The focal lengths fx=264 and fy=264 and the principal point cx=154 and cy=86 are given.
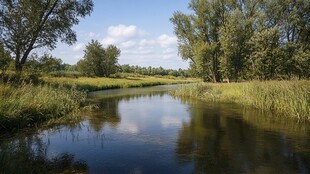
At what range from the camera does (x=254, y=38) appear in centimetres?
3681

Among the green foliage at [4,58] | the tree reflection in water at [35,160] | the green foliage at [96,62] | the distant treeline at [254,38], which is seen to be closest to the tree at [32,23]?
the green foliage at [4,58]

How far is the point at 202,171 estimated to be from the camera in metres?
8.06

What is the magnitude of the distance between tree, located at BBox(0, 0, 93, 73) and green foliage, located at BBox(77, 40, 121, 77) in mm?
45076

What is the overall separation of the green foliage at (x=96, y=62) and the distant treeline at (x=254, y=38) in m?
34.9

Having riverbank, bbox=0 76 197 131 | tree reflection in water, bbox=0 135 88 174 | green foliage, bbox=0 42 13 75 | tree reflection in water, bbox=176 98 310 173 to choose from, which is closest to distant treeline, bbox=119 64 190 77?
green foliage, bbox=0 42 13 75

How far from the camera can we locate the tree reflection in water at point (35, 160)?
6.75 metres

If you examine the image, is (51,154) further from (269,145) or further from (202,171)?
(269,145)

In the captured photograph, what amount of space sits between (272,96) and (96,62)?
5949 cm

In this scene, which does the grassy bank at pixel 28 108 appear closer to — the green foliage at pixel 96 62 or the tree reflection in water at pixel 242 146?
the tree reflection in water at pixel 242 146

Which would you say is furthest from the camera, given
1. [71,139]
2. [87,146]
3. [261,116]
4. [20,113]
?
[261,116]

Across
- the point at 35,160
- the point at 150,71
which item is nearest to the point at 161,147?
the point at 35,160

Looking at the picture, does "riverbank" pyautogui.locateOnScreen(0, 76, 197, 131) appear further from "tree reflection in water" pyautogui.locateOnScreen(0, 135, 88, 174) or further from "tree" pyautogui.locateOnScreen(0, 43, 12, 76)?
"tree" pyautogui.locateOnScreen(0, 43, 12, 76)

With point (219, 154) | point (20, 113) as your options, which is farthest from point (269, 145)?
point (20, 113)

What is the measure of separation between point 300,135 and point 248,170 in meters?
6.13
